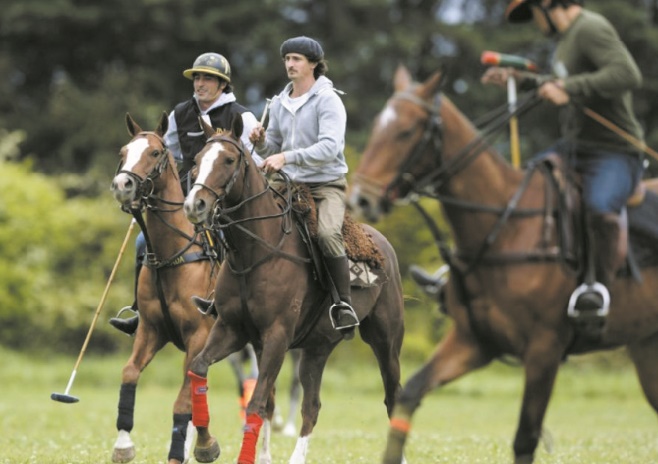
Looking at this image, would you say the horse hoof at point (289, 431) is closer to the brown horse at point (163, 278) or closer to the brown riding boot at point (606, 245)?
the brown horse at point (163, 278)

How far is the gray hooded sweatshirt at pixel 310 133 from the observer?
385 inches

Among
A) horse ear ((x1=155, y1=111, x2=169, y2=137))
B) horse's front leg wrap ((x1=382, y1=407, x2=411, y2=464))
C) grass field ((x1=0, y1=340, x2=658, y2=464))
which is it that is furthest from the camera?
grass field ((x1=0, y1=340, x2=658, y2=464))

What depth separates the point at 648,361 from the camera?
8.99m

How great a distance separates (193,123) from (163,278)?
151cm

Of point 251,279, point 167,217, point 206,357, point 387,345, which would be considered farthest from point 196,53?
point 206,357

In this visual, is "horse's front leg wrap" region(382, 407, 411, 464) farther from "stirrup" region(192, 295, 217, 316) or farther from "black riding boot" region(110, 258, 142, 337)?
"black riding boot" region(110, 258, 142, 337)

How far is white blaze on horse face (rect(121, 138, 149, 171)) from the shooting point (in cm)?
1006

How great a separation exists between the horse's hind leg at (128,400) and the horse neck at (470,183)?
155 inches

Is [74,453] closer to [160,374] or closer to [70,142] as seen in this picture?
[160,374]

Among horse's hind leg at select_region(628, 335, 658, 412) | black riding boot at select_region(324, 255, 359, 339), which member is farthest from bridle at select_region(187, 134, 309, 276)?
horse's hind leg at select_region(628, 335, 658, 412)

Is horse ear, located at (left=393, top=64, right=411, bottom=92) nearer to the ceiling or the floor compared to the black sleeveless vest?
nearer to the ceiling

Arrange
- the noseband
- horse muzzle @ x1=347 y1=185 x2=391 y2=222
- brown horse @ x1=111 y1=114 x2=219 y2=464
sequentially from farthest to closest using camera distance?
brown horse @ x1=111 y1=114 x2=219 y2=464 < the noseband < horse muzzle @ x1=347 y1=185 x2=391 y2=222

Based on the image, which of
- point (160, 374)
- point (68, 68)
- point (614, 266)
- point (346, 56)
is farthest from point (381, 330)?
point (68, 68)

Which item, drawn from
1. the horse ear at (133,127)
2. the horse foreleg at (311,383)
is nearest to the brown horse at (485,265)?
the horse foreleg at (311,383)
